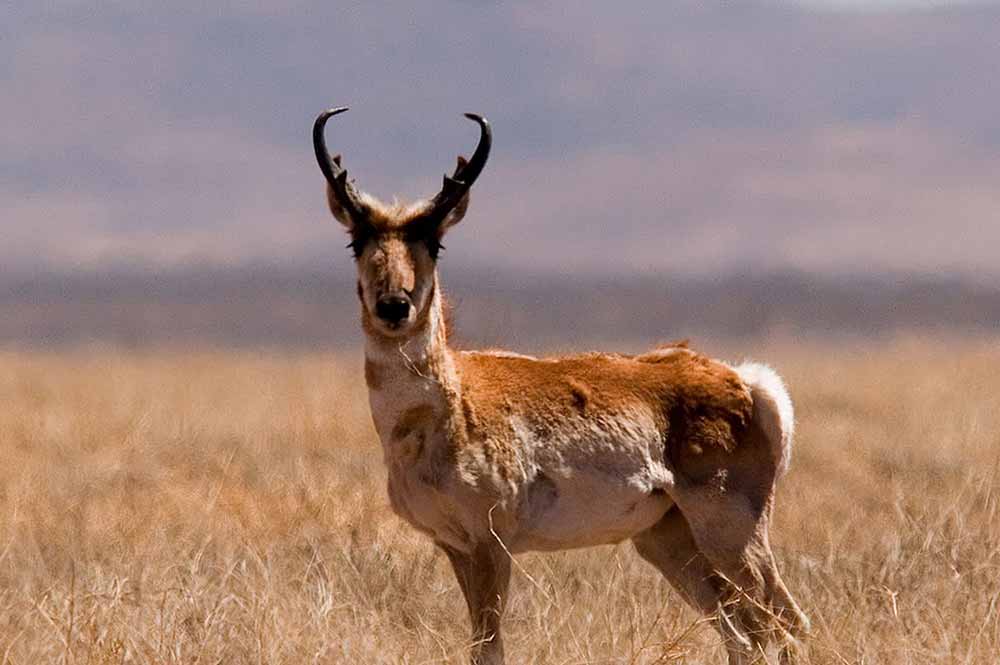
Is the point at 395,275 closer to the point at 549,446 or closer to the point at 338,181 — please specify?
the point at 338,181

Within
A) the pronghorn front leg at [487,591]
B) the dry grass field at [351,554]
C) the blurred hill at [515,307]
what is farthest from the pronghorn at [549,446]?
the blurred hill at [515,307]

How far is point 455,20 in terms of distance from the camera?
440ft

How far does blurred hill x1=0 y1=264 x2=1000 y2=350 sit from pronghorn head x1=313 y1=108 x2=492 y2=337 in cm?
4285

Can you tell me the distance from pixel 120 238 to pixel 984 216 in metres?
41.1

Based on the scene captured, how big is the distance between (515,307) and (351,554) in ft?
193

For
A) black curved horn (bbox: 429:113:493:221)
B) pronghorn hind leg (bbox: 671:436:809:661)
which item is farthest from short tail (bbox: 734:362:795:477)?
black curved horn (bbox: 429:113:493:221)

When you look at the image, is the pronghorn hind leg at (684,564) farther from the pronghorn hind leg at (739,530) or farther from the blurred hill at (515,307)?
the blurred hill at (515,307)

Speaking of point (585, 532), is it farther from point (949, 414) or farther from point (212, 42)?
point (212, 42)

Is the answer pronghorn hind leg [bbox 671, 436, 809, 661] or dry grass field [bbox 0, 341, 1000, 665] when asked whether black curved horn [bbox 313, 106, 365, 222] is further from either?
pronghorn hind leg [bbox 671, 436, 809, 661]

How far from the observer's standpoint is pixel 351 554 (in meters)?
9.27

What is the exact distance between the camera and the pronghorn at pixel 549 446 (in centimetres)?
772

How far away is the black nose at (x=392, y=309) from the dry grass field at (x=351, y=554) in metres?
1.16

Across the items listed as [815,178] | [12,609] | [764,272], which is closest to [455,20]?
[815,178]

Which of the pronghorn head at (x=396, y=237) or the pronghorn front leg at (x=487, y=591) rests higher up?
the pronghorn head at (x=396, y=237)
